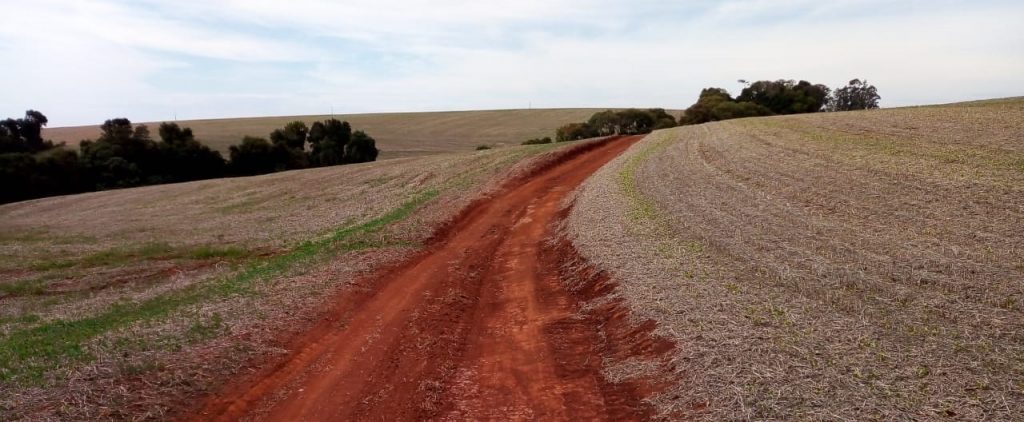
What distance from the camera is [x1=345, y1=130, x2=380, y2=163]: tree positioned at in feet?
222

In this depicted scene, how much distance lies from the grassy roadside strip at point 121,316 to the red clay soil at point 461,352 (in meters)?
2.74

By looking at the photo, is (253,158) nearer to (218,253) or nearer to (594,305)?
(218,253)

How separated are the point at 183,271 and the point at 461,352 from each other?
1280cm

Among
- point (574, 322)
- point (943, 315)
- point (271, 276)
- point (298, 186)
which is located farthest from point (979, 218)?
point (298, 186)

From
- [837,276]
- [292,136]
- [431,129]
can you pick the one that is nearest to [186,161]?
[292,136]

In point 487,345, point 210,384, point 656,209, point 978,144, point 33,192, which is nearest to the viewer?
point 210,384

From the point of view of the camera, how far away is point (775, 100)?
247 ft

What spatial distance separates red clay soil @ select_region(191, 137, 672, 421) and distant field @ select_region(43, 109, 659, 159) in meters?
67.0

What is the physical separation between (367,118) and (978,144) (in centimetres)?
12048

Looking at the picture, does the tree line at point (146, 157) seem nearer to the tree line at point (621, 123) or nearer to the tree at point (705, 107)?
the tree line at point (621, 123)

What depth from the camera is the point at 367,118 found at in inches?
5162

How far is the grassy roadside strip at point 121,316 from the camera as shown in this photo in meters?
9.08

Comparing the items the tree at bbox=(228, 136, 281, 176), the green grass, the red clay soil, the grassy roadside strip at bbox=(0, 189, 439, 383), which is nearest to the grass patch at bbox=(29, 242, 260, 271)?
the green grass

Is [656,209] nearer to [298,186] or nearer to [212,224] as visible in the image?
[212,224]
